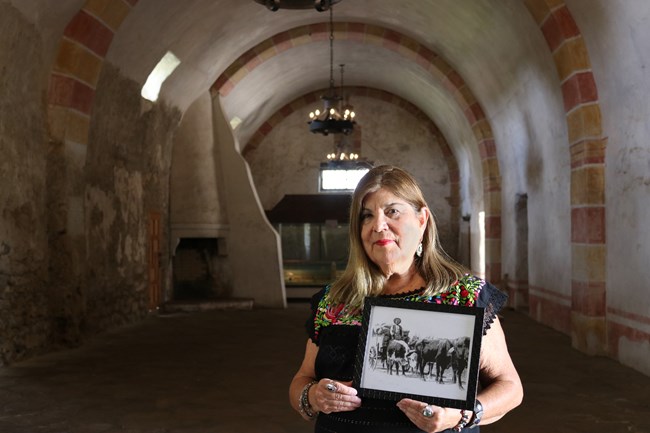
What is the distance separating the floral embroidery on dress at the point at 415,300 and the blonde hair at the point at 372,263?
0.02 metres

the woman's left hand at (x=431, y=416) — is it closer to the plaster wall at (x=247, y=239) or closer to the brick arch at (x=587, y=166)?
the brick arch at (x=587, y=166)

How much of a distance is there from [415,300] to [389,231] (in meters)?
0.20

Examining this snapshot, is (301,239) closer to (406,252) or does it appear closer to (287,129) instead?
(287,129)

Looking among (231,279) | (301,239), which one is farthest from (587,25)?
(301,239)

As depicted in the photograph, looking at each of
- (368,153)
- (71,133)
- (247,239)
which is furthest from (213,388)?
(368,153)

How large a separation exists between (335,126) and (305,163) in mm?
7437

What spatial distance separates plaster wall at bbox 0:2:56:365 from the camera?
7016 millimetres

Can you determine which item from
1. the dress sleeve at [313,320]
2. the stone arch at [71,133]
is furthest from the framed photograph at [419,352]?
the stone arch at [71,133]

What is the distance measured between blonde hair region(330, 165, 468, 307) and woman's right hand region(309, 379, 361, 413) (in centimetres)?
25

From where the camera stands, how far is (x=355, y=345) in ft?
6.36

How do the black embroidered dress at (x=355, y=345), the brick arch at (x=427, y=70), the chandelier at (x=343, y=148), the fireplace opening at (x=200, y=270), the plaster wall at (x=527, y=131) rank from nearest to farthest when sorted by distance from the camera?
the black embroidered dress at (x=355, y=345) → the plaster wall at (x=527, y=131) → the fireplace opening at (x=200, y=270) → the brick arch at (x=427, y=70) → the chandelier at (x=343, y=148)

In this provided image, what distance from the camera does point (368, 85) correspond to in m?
21.1

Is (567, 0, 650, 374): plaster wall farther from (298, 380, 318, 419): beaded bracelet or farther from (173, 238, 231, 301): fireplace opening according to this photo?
(173, 238, 231, 301): fireplace opening

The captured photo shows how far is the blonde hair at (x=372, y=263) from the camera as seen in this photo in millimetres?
1990
